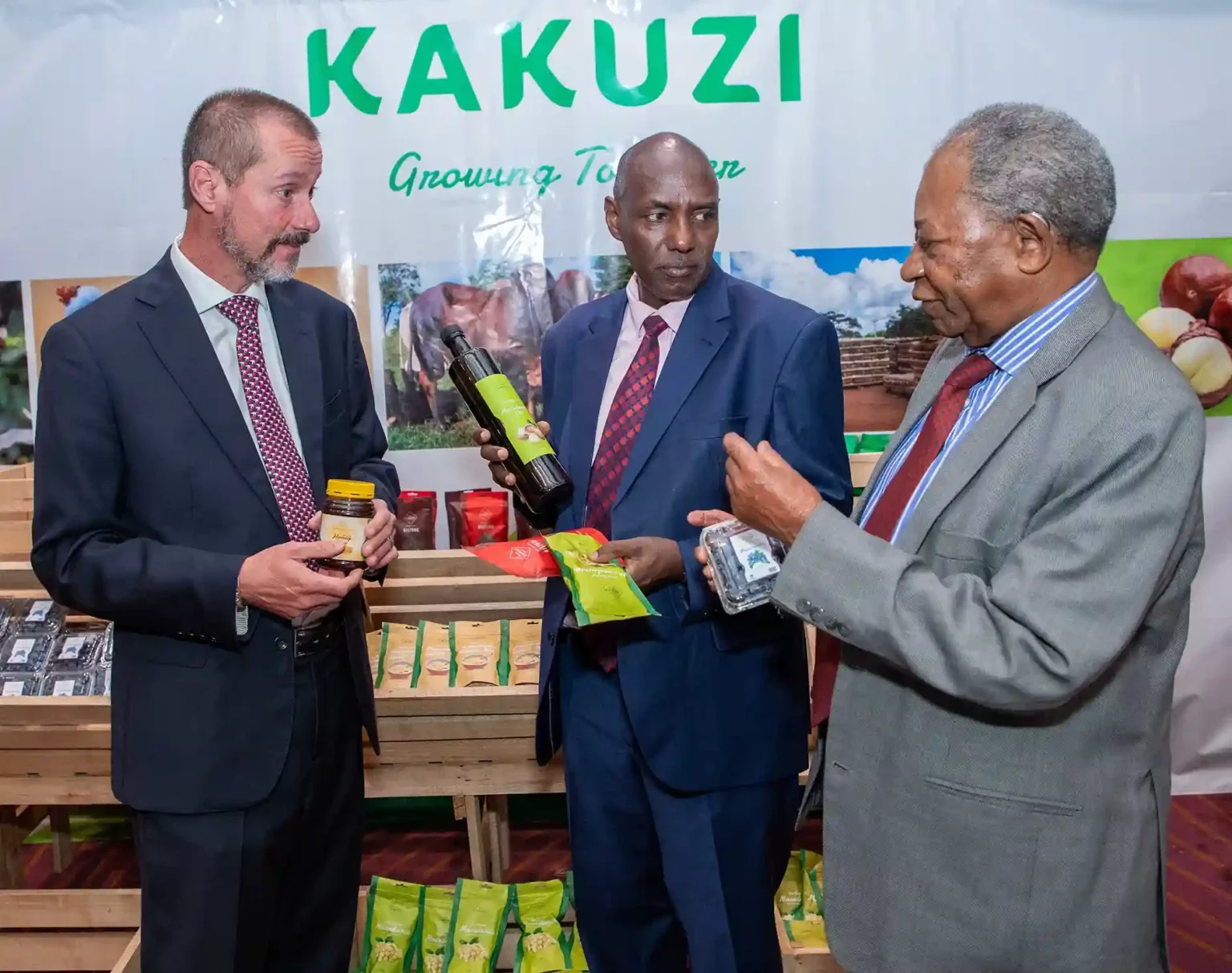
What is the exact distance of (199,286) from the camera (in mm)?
1866

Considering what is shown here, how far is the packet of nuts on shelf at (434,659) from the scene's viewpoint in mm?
2697

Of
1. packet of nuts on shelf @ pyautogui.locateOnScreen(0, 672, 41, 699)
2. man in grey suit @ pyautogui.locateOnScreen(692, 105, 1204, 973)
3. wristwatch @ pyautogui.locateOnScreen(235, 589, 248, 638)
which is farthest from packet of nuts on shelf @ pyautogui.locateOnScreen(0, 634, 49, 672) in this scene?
man in grey suit @ pyautogui.locateOnScreen(692, 105, 1204, 973)

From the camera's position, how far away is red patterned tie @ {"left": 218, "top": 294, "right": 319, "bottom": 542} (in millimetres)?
1863

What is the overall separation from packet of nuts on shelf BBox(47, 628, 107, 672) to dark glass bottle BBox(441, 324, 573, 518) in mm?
1482

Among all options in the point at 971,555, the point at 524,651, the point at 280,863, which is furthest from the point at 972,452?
the point at 524,651

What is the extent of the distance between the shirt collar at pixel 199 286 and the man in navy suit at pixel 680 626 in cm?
51

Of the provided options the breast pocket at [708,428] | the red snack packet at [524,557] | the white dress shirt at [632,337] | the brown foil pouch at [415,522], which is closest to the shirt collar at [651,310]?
the white dress shirt at [632,337]

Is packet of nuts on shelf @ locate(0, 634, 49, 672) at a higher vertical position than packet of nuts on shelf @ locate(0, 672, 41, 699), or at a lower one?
higher

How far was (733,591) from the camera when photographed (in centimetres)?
157

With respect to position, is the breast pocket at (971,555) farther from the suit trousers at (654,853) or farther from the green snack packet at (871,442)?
the green snack packet at (871,442)

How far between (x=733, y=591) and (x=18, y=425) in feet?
9.06

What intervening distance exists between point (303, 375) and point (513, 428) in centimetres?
44

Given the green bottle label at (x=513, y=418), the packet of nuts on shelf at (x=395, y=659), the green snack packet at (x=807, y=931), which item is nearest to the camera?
the green bottle label at (x=513, y=418)

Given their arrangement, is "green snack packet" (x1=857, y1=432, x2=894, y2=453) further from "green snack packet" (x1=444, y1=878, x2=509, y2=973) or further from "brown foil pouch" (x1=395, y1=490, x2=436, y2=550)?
"green snack packet" (x1=444, y1=878, x2=509, y2=973)
